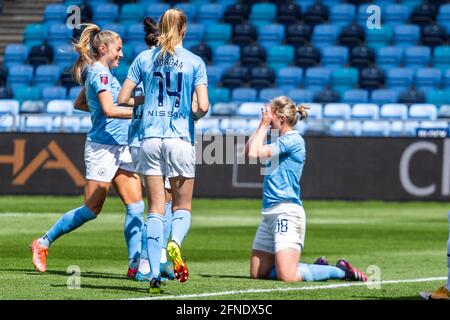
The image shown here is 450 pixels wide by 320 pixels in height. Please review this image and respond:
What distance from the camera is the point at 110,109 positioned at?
400 inches

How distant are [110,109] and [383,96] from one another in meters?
18.5

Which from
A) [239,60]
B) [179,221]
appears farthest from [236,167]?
[179,221]

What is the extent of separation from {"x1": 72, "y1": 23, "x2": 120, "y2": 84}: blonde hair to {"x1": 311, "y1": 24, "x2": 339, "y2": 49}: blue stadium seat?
785 inches

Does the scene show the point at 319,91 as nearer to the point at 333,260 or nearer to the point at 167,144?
the point at 333,260

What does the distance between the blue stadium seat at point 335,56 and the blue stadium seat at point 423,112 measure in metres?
4.29

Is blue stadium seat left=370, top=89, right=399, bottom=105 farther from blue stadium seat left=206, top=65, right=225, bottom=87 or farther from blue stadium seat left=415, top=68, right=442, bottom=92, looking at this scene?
blue stadium seat left=206, top=65, right=225, bottom=87

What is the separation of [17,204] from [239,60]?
9807 millimetres

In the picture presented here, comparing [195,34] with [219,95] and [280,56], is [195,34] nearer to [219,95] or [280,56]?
[280,56]

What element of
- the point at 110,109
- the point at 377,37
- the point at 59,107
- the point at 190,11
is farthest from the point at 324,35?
the point at 110,109

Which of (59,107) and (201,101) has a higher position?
(201,101)

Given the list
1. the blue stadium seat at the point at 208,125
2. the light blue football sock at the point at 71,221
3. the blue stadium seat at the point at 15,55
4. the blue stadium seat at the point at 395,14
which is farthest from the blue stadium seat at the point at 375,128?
the light blue football sock at the point at 71,221

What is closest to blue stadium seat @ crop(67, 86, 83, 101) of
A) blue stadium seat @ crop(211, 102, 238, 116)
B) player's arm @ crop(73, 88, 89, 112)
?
blue stadium seat @ crop(211, 102, 238, 116)

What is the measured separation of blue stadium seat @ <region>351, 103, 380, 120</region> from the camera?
2623 centimetres

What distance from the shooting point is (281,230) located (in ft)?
36.8
